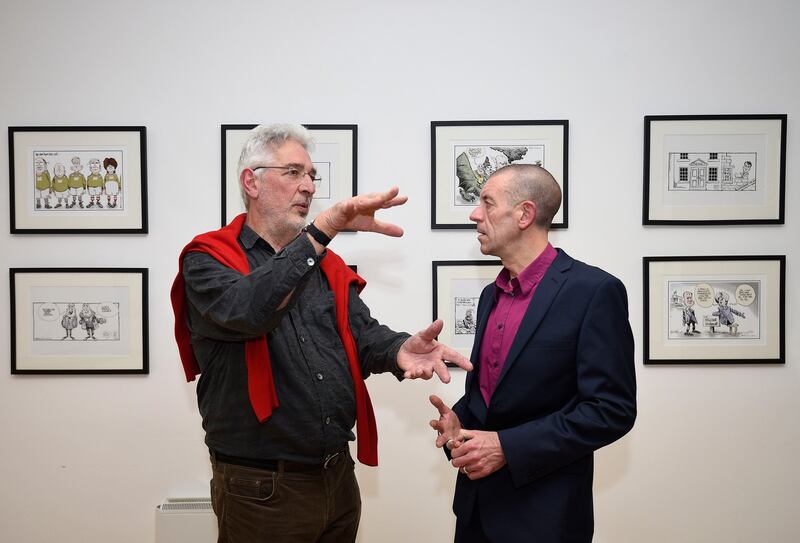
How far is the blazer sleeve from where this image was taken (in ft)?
5.23

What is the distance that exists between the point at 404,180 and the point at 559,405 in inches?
52.6

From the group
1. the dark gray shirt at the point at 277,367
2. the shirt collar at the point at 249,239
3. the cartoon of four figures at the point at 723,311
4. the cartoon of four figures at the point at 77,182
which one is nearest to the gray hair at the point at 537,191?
the dark gray shirt at the point at 277,367

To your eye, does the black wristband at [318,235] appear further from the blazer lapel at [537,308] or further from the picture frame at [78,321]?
the picture frame at [78,321]

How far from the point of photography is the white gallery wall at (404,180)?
261 centimetres

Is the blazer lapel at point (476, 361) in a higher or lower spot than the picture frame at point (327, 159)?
lower

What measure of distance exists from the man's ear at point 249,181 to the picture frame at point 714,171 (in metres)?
1.81

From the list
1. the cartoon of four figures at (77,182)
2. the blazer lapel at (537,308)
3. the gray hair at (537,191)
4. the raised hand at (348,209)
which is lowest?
the blazer lapel at (537,308)

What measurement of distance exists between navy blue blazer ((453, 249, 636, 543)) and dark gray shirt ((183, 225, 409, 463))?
455 millimetres

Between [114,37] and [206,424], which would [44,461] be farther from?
[114,37]

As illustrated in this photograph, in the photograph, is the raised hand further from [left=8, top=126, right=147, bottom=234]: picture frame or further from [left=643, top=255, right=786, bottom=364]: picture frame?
[left=643, top=255, right=786, bottom=364]: picture frame

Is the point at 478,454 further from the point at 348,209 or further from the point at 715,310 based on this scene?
the point at 715,310

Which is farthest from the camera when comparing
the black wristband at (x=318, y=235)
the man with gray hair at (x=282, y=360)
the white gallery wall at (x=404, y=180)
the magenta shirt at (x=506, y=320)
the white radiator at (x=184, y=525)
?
the white gallery wall at (x=404, y=180)

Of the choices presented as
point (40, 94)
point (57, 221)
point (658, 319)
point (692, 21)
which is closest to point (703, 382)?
point (658, 319)

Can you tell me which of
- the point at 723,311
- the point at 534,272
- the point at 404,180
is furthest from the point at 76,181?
the point at 723,311
